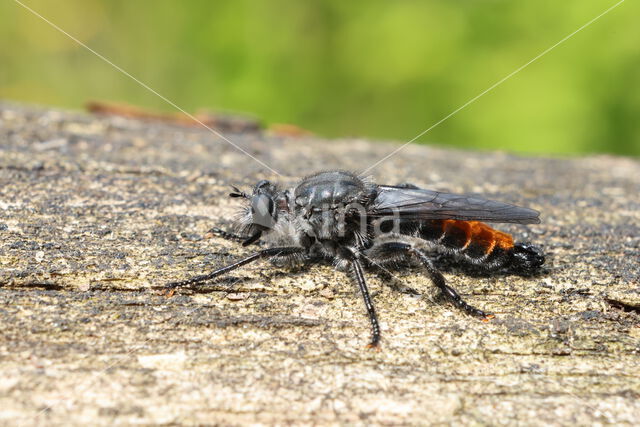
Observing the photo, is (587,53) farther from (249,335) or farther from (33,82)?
(33,82)

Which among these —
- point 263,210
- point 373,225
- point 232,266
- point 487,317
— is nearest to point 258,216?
point 263,210

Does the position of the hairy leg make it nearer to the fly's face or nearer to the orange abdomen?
the orange abdomen

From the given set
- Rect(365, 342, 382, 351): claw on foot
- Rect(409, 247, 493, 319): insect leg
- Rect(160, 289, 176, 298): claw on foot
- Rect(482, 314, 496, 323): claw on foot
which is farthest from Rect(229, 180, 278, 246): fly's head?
Rect(482, 314, 496, 323): claw on foot

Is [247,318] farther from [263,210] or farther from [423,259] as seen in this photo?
[423,259]

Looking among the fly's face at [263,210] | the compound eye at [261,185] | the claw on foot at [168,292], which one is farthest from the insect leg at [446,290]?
the claw on foot at [168,292]

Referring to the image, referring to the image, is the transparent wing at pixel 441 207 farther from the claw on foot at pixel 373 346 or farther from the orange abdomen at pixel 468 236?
the claw on foot at pixel 373 346

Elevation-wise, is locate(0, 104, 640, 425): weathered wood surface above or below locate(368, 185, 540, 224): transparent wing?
below
